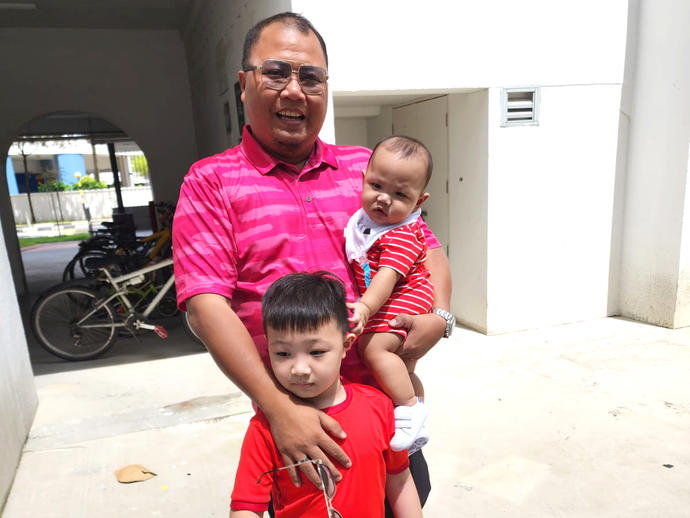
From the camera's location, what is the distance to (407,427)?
131cm

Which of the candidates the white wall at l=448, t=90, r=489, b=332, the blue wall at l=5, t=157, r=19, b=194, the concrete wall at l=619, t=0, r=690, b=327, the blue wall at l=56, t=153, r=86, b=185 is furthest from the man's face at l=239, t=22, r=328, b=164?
the blue wall at l=56, t=153, r=86, b=185

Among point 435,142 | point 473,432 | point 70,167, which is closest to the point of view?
point 473,432

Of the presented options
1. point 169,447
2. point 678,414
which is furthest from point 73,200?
point 678,414

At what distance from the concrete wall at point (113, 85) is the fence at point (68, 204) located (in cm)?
1629

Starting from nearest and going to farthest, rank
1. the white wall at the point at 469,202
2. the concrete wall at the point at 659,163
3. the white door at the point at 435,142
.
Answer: the concrete wall at the point at 659,163, the white wall at the point at 469,202, the white door at the point at 435,142

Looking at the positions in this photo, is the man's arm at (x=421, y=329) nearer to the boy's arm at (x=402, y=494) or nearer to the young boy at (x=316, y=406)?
the young boy at (x=316, y=406)

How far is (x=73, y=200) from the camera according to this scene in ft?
76.2

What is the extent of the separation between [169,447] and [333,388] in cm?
212

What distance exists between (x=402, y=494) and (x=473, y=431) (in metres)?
1.71

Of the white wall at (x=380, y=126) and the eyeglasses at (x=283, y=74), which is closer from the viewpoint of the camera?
the eyeglasses at (x=283, y=74)

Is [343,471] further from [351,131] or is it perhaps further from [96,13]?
[96,13]

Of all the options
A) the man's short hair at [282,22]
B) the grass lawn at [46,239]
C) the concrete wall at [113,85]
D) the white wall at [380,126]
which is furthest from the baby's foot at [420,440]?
the grass lawn at [46,239]

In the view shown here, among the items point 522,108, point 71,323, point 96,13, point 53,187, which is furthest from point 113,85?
point 53,187

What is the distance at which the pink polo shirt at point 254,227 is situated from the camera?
3.76 ft
